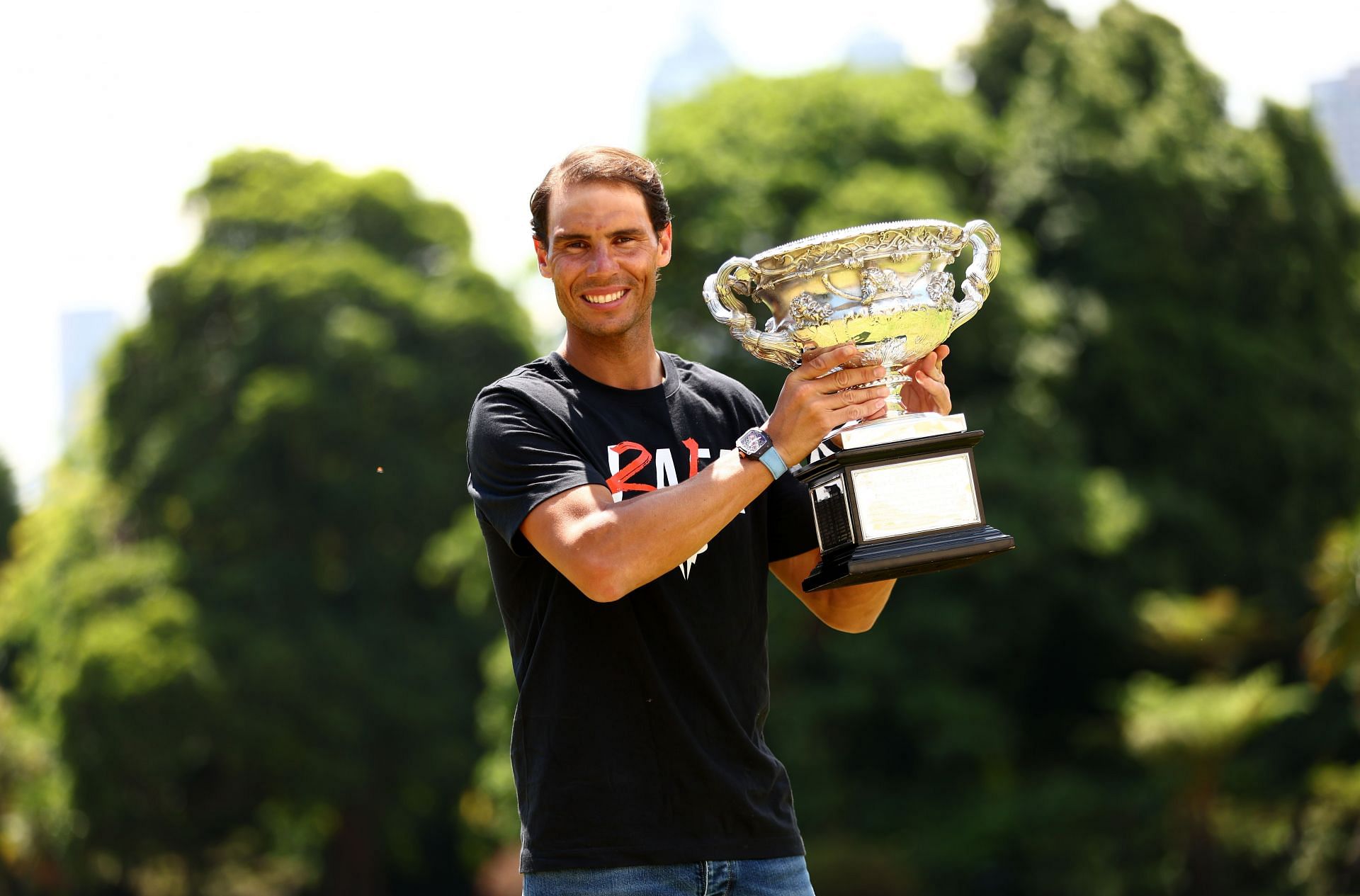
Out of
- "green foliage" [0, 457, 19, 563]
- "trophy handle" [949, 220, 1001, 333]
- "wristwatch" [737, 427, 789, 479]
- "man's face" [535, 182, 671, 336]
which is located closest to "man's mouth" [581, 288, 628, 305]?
"man's face" [535, 182, 671, 336]

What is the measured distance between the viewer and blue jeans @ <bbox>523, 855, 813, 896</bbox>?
9.34ft

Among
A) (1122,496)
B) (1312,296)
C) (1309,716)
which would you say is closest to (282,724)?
(1122,496)

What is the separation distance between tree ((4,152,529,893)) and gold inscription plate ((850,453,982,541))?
19.9 meters

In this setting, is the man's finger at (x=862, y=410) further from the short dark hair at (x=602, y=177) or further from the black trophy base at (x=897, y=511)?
the short dark hair at (x=602, y=177)

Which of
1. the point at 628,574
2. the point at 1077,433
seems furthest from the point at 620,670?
the point at 1077,433

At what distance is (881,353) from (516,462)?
820 millimetres

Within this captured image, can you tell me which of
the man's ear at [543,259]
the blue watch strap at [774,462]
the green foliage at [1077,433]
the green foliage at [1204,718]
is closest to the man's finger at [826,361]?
the blue watch strap at [774,462]

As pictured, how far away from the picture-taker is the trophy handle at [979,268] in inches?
136

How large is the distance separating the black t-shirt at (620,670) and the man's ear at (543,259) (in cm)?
18

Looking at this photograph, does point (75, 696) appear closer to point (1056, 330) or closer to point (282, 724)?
point (282, 724)

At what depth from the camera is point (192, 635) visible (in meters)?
23.9

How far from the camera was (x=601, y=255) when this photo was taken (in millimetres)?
3055

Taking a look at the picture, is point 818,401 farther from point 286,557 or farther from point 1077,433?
point 286,557

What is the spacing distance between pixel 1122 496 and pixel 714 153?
6.33m
